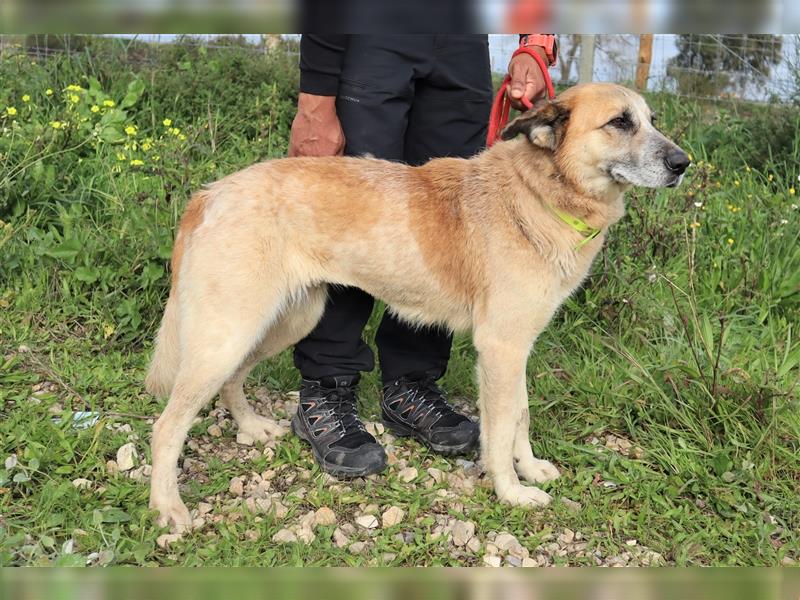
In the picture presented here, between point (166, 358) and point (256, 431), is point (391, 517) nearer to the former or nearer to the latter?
point (256, 431)

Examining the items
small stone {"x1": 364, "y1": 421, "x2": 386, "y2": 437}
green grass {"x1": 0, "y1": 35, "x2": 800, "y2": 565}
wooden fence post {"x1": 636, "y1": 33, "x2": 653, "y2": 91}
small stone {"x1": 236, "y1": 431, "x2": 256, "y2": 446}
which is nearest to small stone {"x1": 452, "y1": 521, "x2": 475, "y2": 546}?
green grass {"x1": 0, "y1": 35, "x2": 800, "y2": 565}

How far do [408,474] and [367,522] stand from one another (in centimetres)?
38

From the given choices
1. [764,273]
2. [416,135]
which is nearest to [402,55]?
[416,135]

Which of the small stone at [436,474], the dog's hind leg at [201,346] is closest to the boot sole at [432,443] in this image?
the small stone at [436,474]

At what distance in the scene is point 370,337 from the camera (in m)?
4.11

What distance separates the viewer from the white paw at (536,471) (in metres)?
3.19

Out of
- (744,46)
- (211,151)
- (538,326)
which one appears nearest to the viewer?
(538,326)

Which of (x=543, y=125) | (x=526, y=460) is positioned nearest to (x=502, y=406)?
(x=526, y=460)

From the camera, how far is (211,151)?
5.29m

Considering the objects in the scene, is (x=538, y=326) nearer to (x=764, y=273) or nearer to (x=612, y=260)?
(x=612, y=260)

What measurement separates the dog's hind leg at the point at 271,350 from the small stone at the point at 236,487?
12.8 inches

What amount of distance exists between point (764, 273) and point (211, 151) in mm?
3524

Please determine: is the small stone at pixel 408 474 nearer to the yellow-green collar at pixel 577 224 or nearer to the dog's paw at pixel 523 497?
the dog's paw at pixel 523 497

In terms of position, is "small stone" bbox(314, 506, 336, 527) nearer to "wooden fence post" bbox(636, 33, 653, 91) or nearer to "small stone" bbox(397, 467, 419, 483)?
"small stone" bbox(397, 467, 419, 483)
